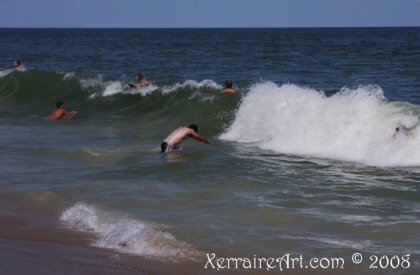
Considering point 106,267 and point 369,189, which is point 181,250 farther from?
point 369,189

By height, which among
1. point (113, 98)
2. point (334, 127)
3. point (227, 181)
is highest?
point (334, 127)

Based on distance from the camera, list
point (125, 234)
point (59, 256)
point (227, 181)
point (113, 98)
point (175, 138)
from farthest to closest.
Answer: point (113, 98) < point (175, 138) < point (227, 181) < point (125, 234) < point (59, 256)

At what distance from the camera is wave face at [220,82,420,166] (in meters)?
10.7

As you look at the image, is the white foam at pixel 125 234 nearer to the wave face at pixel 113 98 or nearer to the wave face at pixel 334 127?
the wave face at pixel 334 127

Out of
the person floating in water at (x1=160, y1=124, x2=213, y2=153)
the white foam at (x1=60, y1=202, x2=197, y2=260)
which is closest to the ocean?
the white foam at (x1=60, y1=202, x2=197, y2=260)

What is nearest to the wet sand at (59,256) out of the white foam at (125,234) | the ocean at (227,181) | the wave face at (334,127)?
the ocean at (227,181)

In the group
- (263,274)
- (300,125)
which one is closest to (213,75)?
(300,125)

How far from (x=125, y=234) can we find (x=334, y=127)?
295 inches

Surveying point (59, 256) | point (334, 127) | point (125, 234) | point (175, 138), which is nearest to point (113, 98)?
point (175, 138)

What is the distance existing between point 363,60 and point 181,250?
32.1 meters

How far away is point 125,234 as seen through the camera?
5.79 m

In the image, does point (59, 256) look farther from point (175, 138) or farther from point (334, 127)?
point (334, 127)

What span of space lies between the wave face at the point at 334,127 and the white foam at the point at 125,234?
18.1 ft

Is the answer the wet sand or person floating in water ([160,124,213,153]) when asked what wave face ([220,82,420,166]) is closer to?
person floating in water ([160,124,213,153])
